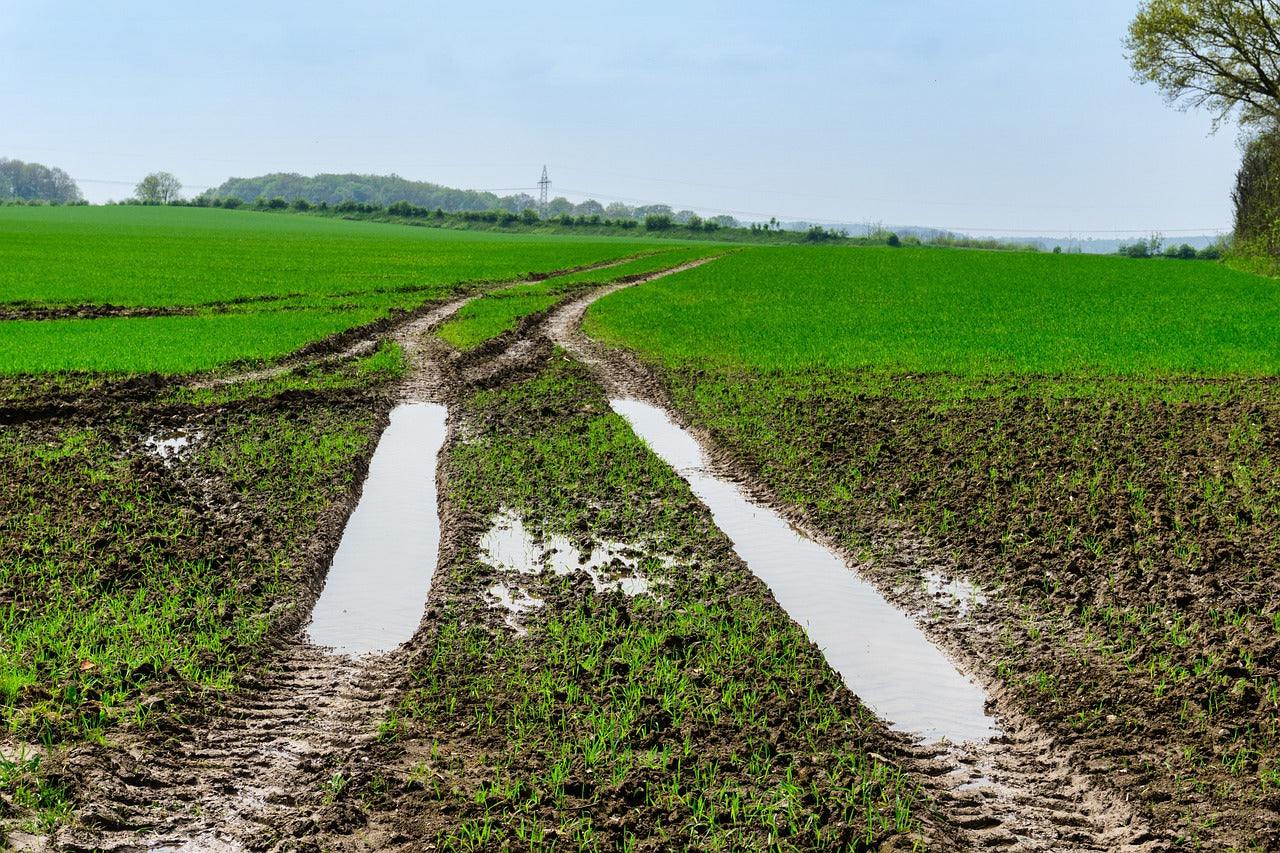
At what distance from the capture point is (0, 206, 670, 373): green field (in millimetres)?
20406

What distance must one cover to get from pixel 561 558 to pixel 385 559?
1.80 m

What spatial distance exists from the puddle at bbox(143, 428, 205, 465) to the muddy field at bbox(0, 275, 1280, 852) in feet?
0.42

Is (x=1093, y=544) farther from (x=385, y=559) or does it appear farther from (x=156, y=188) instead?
(x=156, y=188)

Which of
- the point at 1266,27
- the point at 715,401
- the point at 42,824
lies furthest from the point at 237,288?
the point at 1266,27

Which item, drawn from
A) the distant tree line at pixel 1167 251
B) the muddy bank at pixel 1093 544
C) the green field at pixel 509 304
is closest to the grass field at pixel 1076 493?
the muddy bank at pixel 1093 544

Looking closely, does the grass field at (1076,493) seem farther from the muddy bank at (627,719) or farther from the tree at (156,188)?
the tree at (156,188)

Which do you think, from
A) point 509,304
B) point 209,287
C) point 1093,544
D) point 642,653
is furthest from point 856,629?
point 209,287

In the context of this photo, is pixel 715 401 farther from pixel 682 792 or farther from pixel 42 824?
pixel 42 824

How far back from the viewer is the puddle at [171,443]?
1227cm

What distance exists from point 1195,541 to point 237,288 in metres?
34.6

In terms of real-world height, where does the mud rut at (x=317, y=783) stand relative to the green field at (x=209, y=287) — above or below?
below

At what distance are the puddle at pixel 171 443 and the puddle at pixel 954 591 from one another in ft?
30.8

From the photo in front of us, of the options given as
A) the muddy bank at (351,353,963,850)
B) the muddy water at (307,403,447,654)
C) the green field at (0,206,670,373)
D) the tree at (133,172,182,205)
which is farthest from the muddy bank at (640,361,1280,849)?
the tree at (133,172,182,205)

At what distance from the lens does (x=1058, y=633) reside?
7395 mm
